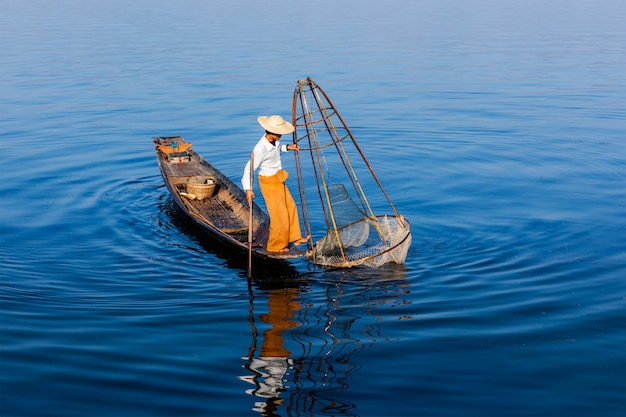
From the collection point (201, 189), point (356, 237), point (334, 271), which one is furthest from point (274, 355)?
point (201, 189)

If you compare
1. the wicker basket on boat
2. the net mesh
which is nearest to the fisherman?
the net mesh

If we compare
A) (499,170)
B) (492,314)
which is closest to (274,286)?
(492,314)

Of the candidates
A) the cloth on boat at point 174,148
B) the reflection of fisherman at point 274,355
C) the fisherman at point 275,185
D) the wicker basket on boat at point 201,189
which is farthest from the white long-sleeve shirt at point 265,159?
the cloth on boat at point 174,148

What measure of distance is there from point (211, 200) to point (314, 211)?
1680mm

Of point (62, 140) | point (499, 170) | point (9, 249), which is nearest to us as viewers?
point (9, 249)

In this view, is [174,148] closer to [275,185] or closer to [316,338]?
[275,185]

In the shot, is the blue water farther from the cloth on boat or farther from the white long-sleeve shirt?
the white long-sleeve shirt

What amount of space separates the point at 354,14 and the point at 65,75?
2547 cm

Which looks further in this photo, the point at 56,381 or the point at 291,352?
the point at 291,352

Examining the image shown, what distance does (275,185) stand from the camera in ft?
29.8

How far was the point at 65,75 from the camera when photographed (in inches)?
997

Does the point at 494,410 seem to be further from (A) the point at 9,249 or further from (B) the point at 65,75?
(B) the point at 65,75

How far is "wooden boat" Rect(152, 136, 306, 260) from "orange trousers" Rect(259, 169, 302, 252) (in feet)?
0.62

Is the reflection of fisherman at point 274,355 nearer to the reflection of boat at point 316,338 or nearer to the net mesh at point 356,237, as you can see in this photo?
the reflection of boat at point 316,338
